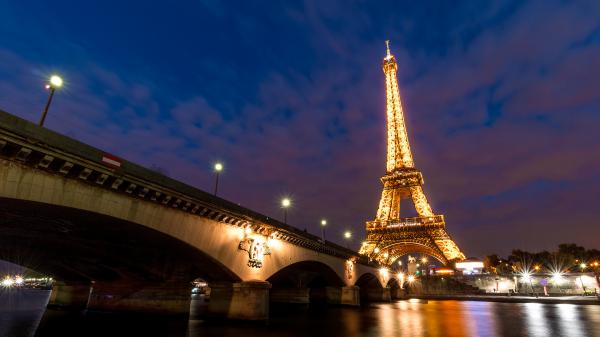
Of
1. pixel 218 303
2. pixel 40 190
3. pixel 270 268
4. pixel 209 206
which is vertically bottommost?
pixel 218 303

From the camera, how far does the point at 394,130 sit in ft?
324

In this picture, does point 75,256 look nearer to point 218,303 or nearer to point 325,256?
point 218,303

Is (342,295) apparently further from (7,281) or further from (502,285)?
(7,281)

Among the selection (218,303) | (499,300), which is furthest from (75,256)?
(499,300)

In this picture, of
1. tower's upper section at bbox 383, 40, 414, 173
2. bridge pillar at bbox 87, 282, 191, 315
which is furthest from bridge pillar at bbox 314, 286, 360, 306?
tower's upper section at bbox 383, 40, 414, 173

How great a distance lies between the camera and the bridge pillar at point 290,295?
50031 millimetres

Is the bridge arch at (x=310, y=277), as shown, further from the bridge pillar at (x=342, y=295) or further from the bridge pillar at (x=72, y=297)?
the bridge pillar at (x=72, y=297)

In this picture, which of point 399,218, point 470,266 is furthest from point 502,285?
point 399,218

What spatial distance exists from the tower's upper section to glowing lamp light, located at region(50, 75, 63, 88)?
8665 centimetres

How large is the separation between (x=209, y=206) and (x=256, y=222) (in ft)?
17.8

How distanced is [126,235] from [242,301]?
30.8 feet

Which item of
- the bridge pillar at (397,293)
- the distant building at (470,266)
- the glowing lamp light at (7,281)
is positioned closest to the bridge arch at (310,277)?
the bridge pillar at (397,293)

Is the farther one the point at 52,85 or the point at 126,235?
the point at 126,235

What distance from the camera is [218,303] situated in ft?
78.1
